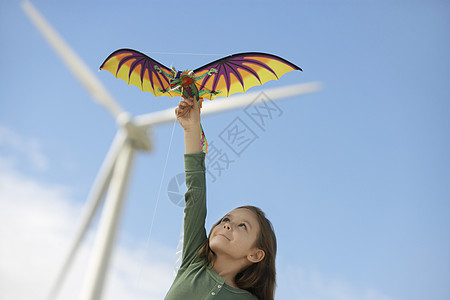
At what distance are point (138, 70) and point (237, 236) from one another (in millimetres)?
1390

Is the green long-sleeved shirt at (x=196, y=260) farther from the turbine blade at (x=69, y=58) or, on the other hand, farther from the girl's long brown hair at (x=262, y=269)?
the turbine blade at (x=69, y=58)

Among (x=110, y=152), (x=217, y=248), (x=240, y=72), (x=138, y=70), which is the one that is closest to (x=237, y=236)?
(x=217, y=248)

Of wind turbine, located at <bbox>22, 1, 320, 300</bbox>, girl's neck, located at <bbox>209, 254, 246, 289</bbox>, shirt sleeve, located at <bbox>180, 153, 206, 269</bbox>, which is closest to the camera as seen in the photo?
girl's neck, located at <bbox>209, 254, 246, 289</bbox>

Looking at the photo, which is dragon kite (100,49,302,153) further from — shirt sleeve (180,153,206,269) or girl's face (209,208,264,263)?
girl's face (209,208,264,263)

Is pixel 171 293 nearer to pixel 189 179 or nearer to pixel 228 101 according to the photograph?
pixel 189 179

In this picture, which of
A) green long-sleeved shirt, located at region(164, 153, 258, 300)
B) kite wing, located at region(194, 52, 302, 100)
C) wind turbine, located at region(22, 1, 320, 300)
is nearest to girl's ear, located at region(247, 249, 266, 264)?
A: green long-sleeved shirt, located at region(164, 153, 258, 300)

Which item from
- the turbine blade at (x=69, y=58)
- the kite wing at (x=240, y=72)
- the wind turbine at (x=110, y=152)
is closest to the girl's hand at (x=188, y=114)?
the kite wing at (x=240, y=72)

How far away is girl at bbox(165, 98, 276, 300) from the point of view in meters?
2.43

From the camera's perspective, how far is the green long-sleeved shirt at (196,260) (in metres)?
2.38

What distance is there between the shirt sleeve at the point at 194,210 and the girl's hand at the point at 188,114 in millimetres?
201

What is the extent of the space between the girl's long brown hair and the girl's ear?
22 millimetres

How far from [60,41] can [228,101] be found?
4.36m

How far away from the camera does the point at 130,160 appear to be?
9570 mm

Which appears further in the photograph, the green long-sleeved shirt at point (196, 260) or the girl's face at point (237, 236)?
the girl's face at point (237, 236)
